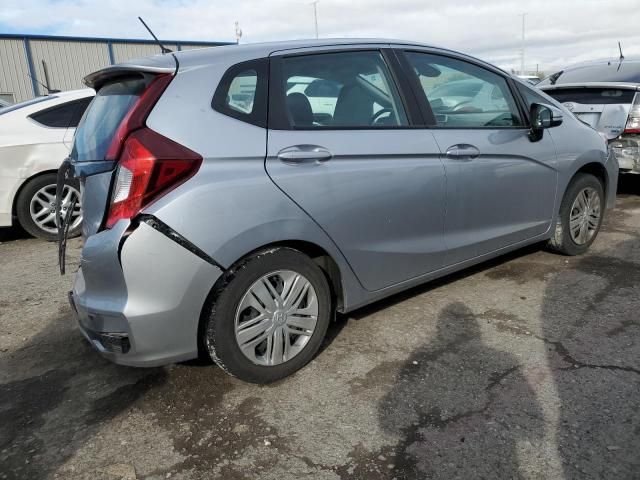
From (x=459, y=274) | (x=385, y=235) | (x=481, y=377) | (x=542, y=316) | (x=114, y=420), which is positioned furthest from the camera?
(x=459, y=274)

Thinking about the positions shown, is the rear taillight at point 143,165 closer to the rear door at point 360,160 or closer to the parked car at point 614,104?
the rear door at point 360,160

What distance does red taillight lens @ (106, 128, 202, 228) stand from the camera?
2.26 metres

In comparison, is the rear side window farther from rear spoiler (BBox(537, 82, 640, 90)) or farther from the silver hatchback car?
rear spoiler (BBox(537, 82, 640, 90))

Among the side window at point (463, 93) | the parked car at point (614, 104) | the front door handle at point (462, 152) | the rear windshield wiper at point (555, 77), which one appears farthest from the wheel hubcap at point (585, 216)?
the rear windshield wiper at point (555, 77)

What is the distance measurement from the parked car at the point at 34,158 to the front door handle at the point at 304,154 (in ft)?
11.7

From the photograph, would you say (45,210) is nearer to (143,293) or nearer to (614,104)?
(143,293)

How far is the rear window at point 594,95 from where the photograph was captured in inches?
245

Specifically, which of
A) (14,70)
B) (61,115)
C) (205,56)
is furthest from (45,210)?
(14,70)

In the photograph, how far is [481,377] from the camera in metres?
2.74

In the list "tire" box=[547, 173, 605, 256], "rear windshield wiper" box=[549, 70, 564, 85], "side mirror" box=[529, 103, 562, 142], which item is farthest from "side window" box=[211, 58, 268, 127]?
"rear windshield wiper" box=[549, 70, 564, 85]

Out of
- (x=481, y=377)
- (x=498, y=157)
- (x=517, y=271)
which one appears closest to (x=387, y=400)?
(x=481, y=377)

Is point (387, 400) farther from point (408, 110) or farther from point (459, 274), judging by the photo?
point (459, 274)

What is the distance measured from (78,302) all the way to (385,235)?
5.18ft

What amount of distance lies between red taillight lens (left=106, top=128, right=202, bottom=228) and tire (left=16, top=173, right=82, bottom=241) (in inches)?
132
